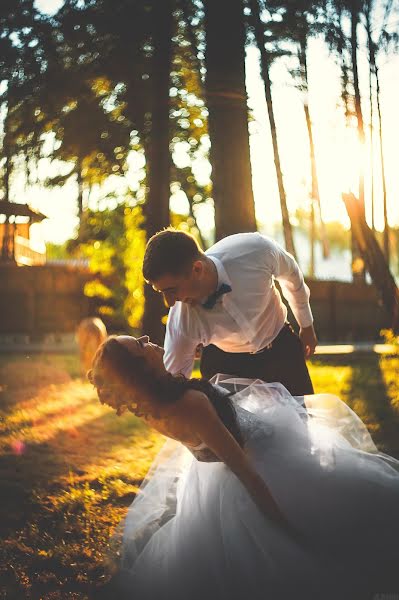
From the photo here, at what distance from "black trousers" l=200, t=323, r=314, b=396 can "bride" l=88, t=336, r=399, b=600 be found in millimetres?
807

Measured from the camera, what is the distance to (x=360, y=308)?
2239cm

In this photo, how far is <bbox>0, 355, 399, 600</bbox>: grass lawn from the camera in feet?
11.1

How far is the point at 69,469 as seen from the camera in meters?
5.41

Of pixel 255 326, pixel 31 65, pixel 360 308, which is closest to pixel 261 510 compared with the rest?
pixel 255 326

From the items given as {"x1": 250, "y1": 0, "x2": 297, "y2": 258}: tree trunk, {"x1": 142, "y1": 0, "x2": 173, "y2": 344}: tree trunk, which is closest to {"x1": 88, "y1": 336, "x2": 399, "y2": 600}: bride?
{"x1": 250, "y1": 0, "x2": 297, "y2": 258}: tree trunk

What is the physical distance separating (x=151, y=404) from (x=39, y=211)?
1836 centimetres

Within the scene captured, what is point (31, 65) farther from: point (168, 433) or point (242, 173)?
point (168, 433)

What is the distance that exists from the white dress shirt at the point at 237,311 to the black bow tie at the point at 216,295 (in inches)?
1.0

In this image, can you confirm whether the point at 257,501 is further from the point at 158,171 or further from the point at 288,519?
the point at 158,171

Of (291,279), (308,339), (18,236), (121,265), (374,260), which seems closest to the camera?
(291,279)

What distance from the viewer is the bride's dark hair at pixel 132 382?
98.3 inches

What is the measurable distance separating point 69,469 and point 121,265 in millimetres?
10771

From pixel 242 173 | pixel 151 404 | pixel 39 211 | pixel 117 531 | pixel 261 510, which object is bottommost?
pixel 117 531

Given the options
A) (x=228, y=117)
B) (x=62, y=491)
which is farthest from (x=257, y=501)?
(x=228, y=117)
